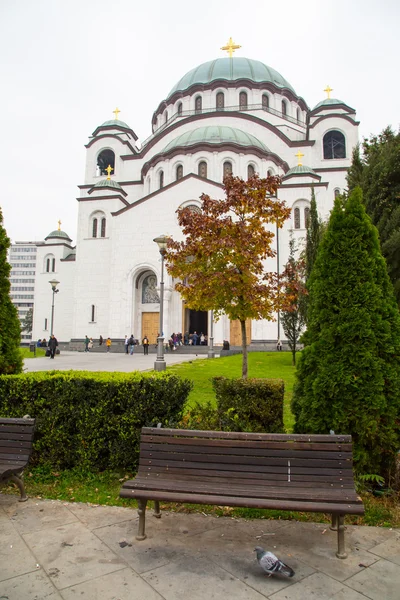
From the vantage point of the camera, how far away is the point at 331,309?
446 centimetres

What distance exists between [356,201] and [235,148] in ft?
98.5

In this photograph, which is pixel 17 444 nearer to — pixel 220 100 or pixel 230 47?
pixel 220 100

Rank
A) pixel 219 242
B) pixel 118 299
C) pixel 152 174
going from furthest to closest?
pixel 152 174, pixel 118 299, pixel 219 242

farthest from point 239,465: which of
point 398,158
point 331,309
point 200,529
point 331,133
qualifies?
point 331,133

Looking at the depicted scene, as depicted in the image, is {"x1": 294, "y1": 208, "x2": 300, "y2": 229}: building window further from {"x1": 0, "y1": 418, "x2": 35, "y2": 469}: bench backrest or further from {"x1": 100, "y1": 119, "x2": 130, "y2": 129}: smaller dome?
{"x1": 0, "y1": 418, "x2": 35, "y2": 469}: bench backrest

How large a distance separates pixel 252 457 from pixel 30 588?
184 cm

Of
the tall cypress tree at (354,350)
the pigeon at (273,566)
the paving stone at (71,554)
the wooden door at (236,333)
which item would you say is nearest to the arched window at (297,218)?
the wooden door at (236,333)

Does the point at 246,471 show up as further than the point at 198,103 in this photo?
No

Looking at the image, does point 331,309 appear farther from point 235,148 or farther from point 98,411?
point 235,148

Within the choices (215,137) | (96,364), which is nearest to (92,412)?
Answer: (96,364)

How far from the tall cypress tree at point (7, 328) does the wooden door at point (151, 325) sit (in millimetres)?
26640

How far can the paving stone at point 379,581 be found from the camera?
2.61m

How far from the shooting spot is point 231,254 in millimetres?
9109

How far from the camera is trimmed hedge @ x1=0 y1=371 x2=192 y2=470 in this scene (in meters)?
4.71
